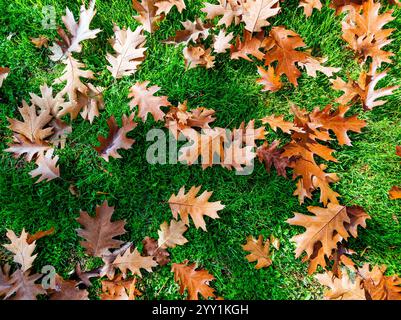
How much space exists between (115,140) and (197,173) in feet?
1.76

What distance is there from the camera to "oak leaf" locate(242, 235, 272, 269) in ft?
7.59

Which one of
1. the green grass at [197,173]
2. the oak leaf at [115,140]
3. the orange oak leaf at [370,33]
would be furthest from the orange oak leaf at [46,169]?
the orange oak leaf at [370,33]

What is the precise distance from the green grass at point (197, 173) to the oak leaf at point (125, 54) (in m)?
0.06

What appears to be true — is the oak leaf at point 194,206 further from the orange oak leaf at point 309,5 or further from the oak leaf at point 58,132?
the orange oak leaf at point 309,5

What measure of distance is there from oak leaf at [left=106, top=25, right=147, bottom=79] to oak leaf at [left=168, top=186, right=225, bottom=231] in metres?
0.85

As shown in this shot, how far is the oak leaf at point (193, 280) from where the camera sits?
7.41 ft

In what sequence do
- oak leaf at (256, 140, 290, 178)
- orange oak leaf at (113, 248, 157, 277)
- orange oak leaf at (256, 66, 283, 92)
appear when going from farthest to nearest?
orange oak leaf at (256, 66, 283, 92)
oak leaf at (256, 140, 290, 178)
orange oak leaf at (113, 248, 157, 277)

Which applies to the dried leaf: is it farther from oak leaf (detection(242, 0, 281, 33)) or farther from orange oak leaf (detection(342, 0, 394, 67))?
orange oak leaf (detection(342, 0, 394, 67))

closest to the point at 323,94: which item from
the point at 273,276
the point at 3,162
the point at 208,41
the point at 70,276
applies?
the point at 208,41

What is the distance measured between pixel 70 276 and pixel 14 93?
121cm

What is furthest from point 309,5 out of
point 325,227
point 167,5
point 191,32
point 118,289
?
point 118,289

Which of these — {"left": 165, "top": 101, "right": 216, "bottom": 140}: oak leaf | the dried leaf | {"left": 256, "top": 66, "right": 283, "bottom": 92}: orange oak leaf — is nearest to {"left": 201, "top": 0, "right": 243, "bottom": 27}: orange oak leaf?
{"left": 256, "top": 66, "right": 283, "bottom": 92}: orange oak leaf

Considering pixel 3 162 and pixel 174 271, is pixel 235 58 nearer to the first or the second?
pixel 174 271
